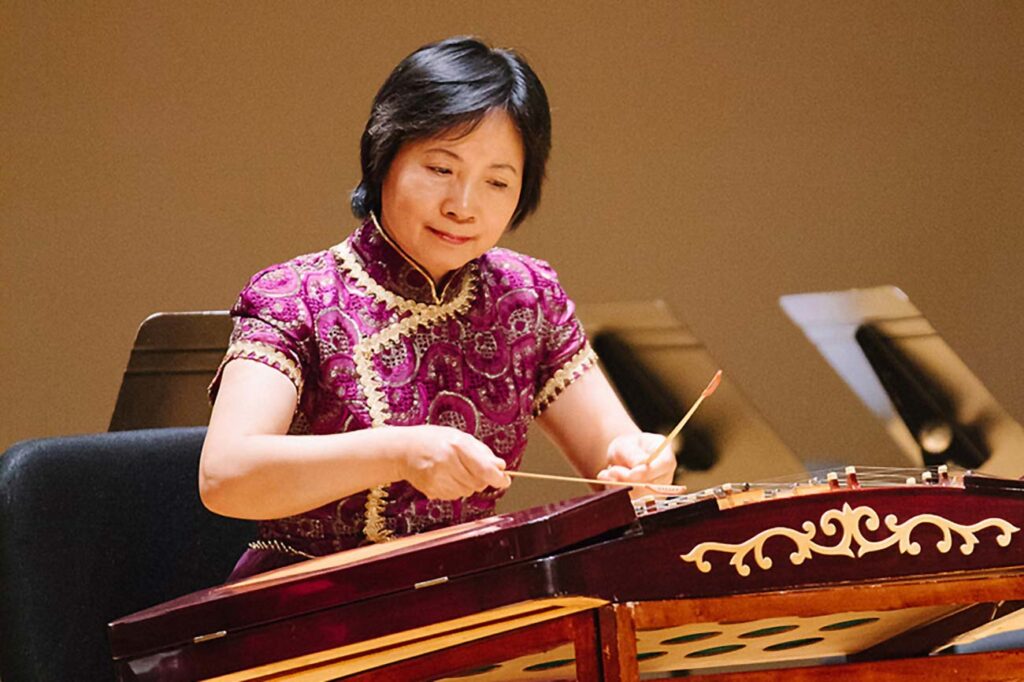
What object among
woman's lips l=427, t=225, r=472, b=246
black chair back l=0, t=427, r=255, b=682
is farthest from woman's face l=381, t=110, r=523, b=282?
black chair back l=0, t=427, r=255, b=682

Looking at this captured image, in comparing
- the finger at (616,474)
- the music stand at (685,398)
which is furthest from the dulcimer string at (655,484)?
the music stand at (685,398)

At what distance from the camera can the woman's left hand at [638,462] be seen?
1266mm

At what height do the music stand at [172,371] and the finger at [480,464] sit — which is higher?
the music stand at [172,371]

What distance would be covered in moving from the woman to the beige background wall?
83.4 inches

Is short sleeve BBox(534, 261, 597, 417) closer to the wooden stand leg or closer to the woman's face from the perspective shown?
the woman's face

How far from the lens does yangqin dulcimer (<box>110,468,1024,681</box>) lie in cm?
84

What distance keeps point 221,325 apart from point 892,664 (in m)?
1.60

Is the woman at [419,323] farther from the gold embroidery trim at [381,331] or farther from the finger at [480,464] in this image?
the finger at [480,464]

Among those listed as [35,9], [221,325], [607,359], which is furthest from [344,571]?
[35,9]

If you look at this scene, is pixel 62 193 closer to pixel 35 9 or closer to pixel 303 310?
pixel 35 9

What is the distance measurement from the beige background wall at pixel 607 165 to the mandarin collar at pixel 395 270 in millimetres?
2104

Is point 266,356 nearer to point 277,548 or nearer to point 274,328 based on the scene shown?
point 274,328

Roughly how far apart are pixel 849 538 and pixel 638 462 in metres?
0.40

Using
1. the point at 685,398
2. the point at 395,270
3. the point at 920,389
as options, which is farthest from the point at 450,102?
the point at 920,389
